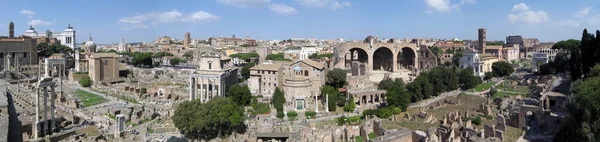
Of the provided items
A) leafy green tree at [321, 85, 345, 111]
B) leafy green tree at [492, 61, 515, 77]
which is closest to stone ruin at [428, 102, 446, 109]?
leafy green tree at [321, 85, 345, 111]

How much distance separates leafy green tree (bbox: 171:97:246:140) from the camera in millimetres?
24188

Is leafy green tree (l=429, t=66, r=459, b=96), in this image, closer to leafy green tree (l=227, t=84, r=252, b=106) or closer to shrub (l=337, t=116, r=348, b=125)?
shrub (l=337, t=116, r=348, b=125)

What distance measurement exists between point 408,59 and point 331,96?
28.0m

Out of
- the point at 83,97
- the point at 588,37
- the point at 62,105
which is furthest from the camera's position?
the point at 83,97

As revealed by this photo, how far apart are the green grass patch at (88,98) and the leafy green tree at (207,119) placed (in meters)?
17.6

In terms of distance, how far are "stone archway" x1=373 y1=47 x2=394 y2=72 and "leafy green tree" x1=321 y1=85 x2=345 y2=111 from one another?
884 inches

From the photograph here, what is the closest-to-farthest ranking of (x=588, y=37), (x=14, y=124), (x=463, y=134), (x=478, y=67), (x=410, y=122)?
(x=14, y=124) < (x=463, y=134) < (x=410, y=122) < (x=588, y=37) < (x=478, y=67)

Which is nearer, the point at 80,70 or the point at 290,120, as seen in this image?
the point at 290,120

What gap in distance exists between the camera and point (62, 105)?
35844 mm

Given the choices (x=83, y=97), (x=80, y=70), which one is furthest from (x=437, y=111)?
(x=80, y=70)

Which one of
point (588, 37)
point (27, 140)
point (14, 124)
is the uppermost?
point (588, 37)

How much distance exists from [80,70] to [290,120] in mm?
45971

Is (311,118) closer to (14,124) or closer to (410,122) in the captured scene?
(410,122)

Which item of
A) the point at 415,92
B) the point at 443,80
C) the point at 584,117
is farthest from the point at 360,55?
the point at 584,117
